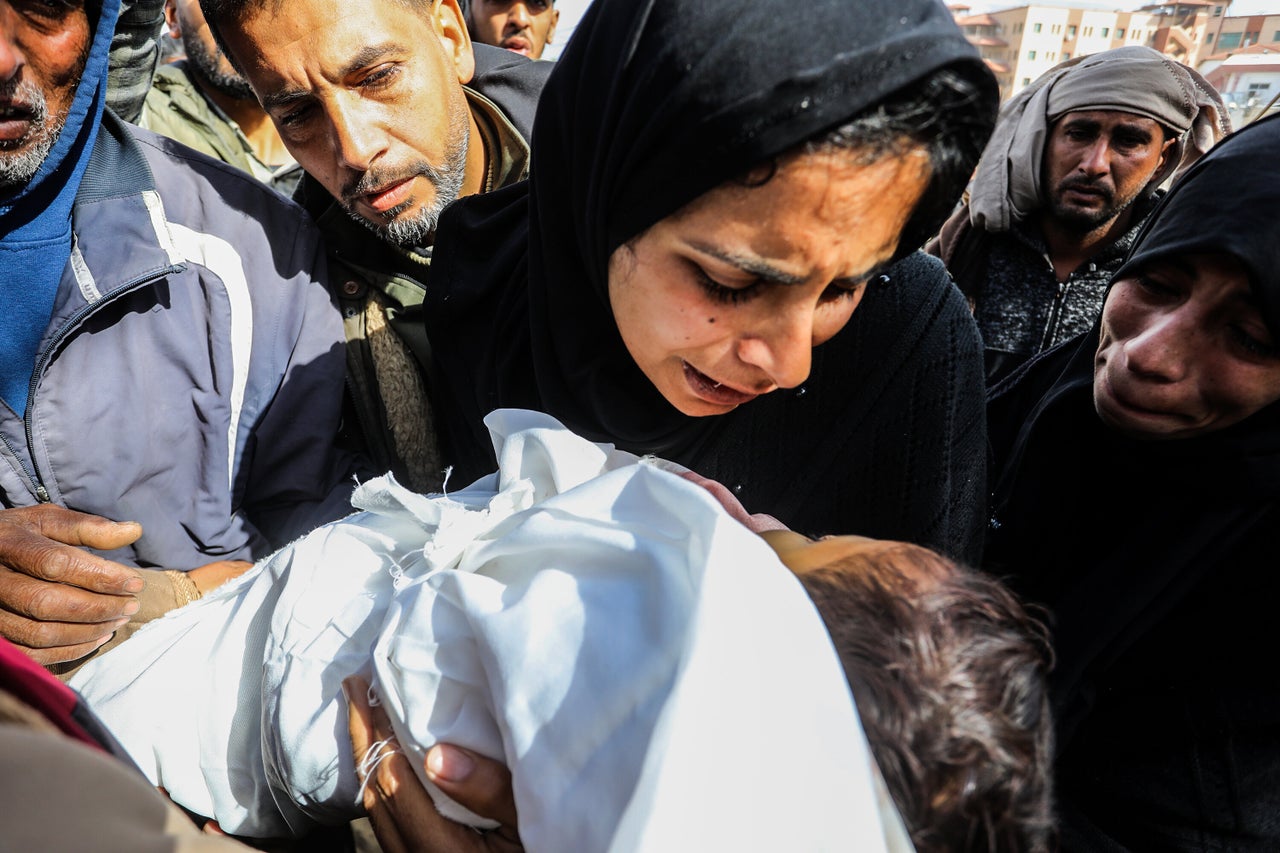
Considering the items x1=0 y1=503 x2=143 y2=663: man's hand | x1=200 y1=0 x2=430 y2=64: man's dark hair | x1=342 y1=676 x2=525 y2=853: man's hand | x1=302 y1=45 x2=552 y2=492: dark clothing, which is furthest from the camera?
x1=302 y1=45 x2=552 y2=492: dark clothing

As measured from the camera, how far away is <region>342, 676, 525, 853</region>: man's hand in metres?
1.05

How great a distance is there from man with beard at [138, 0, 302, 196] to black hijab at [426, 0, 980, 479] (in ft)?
7.67

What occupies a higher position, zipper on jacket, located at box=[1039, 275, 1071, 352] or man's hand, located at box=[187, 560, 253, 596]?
man's hand, located at box=[187, 560, 253, 596]

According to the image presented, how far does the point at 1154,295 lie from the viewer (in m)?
1.89

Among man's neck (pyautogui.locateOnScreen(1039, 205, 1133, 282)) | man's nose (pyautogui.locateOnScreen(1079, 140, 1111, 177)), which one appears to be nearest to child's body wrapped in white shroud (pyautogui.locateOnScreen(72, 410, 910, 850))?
man's neck (pyautogui.locateOnScreen(1039, 205, 1133, 282))

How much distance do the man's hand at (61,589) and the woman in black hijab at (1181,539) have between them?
2166 millimetres

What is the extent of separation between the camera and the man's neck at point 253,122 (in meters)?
3.92

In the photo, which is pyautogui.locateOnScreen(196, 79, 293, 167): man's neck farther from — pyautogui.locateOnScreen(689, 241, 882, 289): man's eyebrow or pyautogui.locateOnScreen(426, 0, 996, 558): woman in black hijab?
pyautogui.locateOnScreen(689, 241, 882, 289): man's eyebrow

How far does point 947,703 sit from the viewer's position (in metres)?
0.92

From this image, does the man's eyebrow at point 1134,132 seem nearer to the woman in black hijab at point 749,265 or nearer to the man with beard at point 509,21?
the woman in black hijab at point 749,265

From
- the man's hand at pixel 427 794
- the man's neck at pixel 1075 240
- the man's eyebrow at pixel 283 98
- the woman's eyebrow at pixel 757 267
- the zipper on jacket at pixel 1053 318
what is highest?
the man's eyebrow at pixel 283 98

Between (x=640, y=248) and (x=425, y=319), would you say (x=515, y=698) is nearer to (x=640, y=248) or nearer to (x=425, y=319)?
(x=640, y=248)

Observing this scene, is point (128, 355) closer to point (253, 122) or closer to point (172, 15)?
point (253, 122)

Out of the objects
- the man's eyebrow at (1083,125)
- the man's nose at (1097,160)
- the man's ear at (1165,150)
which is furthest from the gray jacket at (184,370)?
the man's ear at (1165,150)
